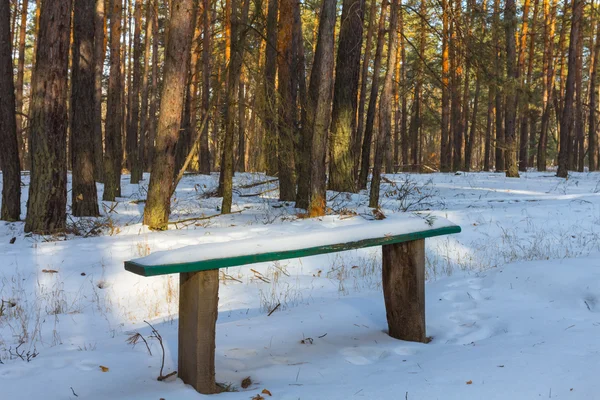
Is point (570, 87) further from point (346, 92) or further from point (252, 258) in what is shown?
A: point (252, 258)

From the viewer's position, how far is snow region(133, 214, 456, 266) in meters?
2.56

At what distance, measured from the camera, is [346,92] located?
36.1 ft

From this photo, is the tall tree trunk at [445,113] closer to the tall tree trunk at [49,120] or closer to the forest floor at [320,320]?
the forest floor at [320,320]

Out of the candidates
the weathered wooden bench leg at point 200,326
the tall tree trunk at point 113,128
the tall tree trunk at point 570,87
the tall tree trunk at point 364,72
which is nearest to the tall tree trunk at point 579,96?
the tall tree trunk at point 570,87

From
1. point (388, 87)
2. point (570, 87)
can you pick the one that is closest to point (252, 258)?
point (388, 87)

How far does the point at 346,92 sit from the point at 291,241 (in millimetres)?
8552

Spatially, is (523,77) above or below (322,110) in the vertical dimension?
above

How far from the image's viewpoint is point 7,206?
31.2 ft

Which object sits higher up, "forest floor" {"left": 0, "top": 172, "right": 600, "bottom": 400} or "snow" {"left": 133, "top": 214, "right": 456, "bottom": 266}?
"snow" {"left": 133, "top": 214, "right": 456, "bottom": 266}

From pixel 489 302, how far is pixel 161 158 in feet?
18.3

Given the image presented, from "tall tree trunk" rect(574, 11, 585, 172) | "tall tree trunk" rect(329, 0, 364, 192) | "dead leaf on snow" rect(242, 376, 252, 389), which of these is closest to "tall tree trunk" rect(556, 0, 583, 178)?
"tall tree trunk" rect(574, 11, 585, 172)

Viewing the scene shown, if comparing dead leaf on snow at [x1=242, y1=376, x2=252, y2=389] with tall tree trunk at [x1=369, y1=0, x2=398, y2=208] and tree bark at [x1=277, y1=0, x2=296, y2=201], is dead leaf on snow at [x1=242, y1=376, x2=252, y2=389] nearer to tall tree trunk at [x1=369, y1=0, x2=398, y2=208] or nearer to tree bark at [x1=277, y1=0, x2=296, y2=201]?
tree bark at [x1=277, y1=0, x2=296, y2=201]

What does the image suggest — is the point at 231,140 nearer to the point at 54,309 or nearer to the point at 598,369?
the point at 54,309

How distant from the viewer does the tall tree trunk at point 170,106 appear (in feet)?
25.6
